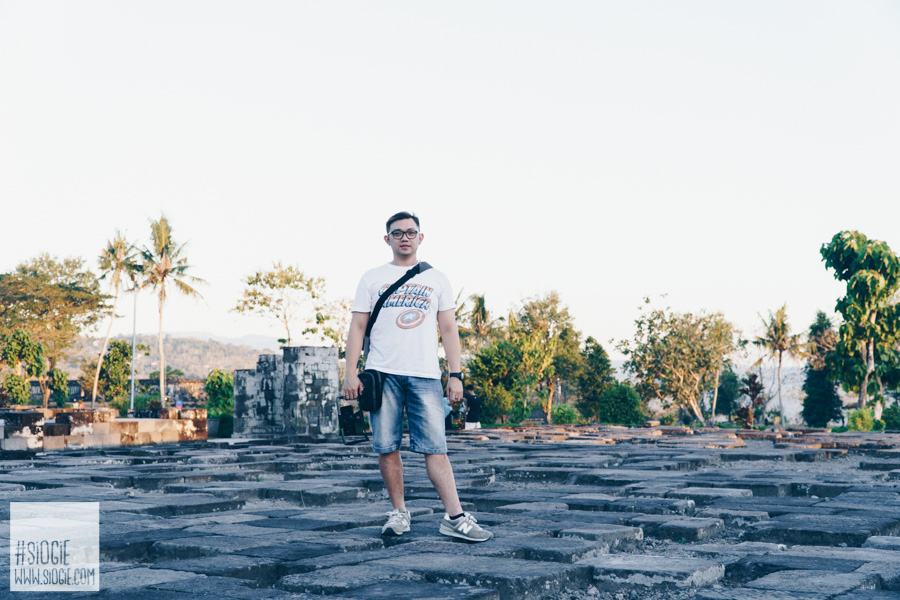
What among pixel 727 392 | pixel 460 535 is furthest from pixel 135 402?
pixel 460 535

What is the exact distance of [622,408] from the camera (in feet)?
95.2

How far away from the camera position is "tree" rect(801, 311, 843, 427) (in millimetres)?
38062

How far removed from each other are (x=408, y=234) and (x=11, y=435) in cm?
1087

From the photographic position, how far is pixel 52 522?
4.37 metres

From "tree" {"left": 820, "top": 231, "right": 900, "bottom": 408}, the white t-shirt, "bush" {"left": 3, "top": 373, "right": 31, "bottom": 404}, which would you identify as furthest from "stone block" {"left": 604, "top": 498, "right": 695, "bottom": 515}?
"bush" {"left": 3, "top": 373, "right": 31, "bottom": 404}

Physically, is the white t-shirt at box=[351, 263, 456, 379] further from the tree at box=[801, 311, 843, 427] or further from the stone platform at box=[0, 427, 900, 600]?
the tree at box=[801, 311, 843, 427]

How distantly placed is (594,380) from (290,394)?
24486 millimetres

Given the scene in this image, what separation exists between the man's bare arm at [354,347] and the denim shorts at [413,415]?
158 mm

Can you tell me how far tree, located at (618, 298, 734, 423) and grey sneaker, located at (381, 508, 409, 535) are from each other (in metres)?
35.0

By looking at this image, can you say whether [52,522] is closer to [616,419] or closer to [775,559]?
[775,559]

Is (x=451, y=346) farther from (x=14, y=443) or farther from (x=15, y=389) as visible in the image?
(x=15, y=389)

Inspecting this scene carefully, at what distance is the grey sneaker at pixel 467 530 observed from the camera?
3734 millimetres

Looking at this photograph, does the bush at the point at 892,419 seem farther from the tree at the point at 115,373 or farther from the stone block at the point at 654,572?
the tree at the point at 115,373

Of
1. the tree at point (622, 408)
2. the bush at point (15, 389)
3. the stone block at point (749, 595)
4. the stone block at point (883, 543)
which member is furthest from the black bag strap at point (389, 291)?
the bush at point (15, 389)
